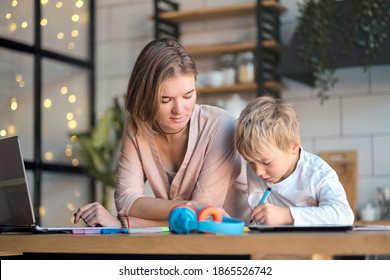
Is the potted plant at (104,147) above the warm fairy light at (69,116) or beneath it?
beneath

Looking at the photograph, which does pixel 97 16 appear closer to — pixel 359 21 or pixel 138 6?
pixel 138 6

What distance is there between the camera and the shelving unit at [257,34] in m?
4.55

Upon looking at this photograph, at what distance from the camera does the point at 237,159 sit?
2.17m

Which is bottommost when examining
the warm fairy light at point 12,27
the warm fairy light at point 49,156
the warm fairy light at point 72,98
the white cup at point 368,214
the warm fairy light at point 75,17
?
the white cup at point 368,214

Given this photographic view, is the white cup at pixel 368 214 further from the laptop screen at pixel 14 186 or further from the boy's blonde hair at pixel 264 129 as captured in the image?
the laptop screen at pixel 14 186

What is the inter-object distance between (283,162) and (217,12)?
3.07m

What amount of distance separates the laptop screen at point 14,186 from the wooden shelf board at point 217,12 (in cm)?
306

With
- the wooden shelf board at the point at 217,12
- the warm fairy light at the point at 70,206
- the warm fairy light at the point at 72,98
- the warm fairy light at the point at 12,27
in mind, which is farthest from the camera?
the warm fairy light at the point at 72,98

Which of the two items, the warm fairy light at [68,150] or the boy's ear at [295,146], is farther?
the warm fairy light at [68,150]

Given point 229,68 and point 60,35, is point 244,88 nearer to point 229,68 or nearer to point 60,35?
point 229,68

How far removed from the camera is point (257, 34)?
4531 mm

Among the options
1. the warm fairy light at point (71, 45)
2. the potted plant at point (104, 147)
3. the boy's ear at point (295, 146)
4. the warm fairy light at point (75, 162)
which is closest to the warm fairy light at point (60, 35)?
the warm fairy light at point (71, 45)
